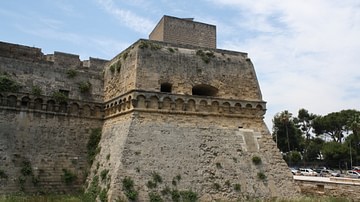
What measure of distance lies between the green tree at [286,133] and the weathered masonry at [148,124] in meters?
40.8

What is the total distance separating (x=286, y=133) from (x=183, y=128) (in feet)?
147

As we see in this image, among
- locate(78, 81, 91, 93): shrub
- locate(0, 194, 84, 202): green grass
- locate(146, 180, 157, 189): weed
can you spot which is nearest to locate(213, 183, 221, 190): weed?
locate(146, 180, 157, 189): weed

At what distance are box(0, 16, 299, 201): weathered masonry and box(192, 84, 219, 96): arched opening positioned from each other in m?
0.06

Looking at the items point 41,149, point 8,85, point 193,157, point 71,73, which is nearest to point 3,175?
point 41,149

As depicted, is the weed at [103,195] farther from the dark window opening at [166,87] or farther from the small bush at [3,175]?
the dark window opening at [166,87]

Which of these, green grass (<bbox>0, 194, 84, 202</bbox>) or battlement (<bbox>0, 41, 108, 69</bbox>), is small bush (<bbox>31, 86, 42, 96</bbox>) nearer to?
battlement (<bbox>0, 41, 108, 69</bbox>)

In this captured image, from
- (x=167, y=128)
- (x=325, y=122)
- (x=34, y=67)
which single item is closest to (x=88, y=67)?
(x=34, y=67)

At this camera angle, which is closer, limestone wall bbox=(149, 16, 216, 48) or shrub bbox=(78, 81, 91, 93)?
shrub bbox=(78, 81, 91, 93)

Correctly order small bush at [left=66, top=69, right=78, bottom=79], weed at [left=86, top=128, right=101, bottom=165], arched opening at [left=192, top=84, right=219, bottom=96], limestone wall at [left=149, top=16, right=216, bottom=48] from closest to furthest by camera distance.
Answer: arched opening at [left=192, top=84, right=219, bottom=96], weed at [left=86, top=128, right=101, bottom=165], small bush at [left=66, top=69, right=78, bottom=79], limestone wall at [left=149, top=16, right=216, bottom=48]

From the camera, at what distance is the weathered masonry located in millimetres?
13008

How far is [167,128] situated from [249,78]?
5.09m

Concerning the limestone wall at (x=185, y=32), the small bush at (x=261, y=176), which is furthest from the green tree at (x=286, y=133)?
the small bush at (x=261, y=176)

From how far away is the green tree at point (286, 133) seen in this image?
54.7 m

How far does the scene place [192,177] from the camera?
13.1 m
